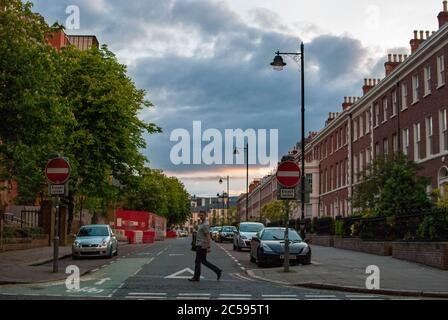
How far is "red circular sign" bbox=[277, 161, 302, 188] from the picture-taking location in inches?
742

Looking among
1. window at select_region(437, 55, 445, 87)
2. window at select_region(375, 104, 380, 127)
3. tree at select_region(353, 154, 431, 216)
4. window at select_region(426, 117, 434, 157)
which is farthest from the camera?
window at select_region(375, 104, 380, 127)

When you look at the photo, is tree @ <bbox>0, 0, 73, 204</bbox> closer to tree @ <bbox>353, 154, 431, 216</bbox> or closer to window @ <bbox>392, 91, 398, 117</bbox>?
tree @ <bbox>353, 154, 431, 216</bbox>

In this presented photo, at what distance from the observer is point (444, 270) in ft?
66.1

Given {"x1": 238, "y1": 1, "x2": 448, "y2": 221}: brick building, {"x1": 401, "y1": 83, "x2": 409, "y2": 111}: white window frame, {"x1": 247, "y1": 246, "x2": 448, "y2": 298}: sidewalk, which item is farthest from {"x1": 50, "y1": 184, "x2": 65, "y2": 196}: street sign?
{"x1": 401, "y1": 83, "x2": 409, "y2": 111}: white window frame

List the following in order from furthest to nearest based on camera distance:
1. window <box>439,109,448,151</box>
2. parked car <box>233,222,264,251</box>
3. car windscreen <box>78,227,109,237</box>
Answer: window <box>439,109,448,151</box>
parked car <box>233,222,264,251</box>
car windscreen <box>78,227,109,237</box>

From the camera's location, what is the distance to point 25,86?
2294cm

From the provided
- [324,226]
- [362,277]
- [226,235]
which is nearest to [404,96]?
[324,226]

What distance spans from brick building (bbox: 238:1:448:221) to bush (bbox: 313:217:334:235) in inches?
76.4

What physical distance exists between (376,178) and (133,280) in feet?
60.6

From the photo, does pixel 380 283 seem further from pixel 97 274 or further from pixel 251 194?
pixel 251 194

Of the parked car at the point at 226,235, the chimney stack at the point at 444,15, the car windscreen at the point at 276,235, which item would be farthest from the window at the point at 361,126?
the car windscreen at the point at 276,235

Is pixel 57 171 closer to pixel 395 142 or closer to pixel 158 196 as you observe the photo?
pixel 395 142

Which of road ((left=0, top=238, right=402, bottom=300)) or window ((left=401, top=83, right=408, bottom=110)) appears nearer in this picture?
road ((left=0, top=238, right=402, bottom=300))
